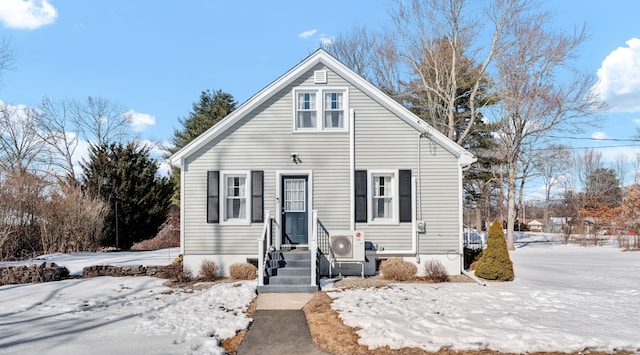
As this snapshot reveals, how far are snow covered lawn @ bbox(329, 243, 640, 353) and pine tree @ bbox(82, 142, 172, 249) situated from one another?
491 inches

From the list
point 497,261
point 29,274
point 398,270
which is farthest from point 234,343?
point 497,261

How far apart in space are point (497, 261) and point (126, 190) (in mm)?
15110

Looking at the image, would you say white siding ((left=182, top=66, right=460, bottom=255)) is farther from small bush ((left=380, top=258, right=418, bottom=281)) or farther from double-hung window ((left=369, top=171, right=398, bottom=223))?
small bush ((left=380, top=258, right=418, bottom=281))

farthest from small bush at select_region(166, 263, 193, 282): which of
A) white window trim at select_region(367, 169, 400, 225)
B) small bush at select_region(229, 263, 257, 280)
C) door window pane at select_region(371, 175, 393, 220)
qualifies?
door window pane at select_region(371, 175, 393, 220)

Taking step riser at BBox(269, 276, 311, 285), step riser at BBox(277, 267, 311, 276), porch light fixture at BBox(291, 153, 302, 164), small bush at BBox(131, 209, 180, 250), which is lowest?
small bush at BBox(131, 209, 180, 250)

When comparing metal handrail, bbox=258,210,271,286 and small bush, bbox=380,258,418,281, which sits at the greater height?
metal handrail, bbox=258,210,271,286

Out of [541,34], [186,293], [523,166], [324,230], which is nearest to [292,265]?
[324,230]

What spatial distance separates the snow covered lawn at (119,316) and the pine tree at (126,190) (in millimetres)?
8100

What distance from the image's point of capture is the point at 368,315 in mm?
6520

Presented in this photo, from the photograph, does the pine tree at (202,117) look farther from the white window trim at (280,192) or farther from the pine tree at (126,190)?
the white window trim at (280,192)

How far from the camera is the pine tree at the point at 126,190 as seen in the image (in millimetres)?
17078

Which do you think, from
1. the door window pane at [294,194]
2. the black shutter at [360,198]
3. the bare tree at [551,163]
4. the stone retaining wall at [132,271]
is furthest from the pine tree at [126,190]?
the bare tree at [551,163]

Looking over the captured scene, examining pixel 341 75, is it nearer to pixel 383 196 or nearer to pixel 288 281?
pixel 383 196

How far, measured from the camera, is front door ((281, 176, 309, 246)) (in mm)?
10734
